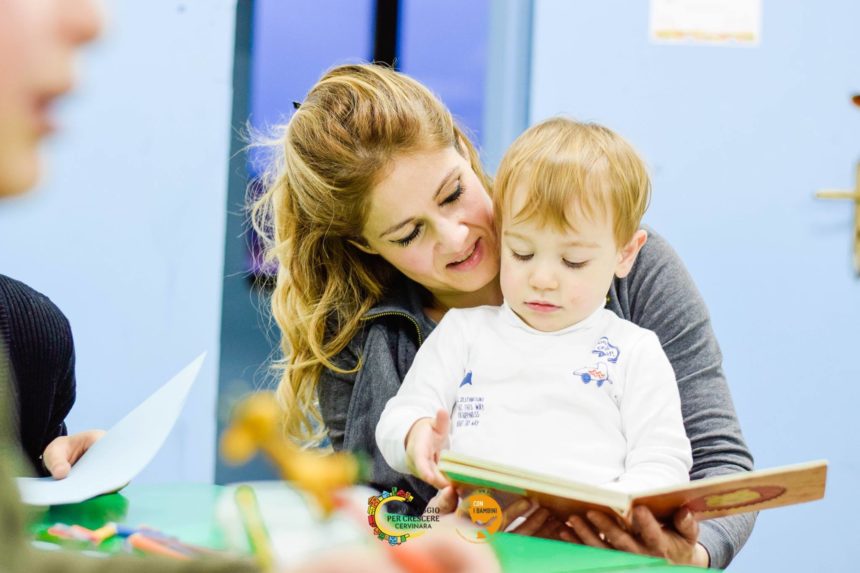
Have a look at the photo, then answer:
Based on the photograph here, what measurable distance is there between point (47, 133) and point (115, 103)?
Answer: 182cm

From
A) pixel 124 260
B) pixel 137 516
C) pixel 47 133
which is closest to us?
pixel 47 133

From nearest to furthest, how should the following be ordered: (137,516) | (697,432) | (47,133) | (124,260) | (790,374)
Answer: (47,133) → (137,516) → (697,432) → (124,260) → (790,374)

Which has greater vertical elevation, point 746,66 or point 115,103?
point 746,66

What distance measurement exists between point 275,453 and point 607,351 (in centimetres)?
85

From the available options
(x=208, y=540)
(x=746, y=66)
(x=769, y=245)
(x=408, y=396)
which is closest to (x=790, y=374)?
(x=769, y=245)

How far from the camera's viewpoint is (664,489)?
0.71 meters

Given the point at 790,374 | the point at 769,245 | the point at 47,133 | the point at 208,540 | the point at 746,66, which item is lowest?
the point at 790,374

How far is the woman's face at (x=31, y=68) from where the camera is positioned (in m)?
0.21

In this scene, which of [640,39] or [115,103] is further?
[640,39]

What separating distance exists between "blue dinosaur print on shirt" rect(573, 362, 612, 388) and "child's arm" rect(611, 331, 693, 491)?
24 millimetres

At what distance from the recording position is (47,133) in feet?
0.71

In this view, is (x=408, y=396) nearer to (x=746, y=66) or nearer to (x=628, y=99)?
(x=628, y=99)

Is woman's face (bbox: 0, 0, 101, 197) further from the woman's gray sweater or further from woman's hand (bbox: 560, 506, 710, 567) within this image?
the woman's gray sweater

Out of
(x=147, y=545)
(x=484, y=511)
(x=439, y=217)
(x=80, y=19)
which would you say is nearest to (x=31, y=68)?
(x=80, y=19)
